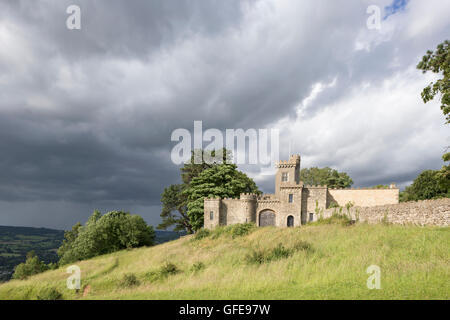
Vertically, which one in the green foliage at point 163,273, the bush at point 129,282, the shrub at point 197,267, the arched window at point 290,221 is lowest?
the bush at point 129,282

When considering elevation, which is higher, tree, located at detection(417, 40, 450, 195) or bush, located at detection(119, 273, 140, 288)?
tree, located at detection(417, 40, 450, 195)

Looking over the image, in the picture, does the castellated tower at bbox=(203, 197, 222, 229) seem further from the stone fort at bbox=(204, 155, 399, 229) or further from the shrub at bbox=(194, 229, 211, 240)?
the shrub at bbox=(194, 229, 211, 240)

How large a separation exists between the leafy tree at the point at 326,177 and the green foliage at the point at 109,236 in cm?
3320

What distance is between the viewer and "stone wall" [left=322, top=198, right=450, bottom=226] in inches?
648

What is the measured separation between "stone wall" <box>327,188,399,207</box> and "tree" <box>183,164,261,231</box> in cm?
1356

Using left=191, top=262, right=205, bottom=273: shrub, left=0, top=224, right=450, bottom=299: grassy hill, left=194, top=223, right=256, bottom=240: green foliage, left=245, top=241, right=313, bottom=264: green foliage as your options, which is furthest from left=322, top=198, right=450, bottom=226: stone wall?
left=191, top=262, right=205, bottom=273: shrub

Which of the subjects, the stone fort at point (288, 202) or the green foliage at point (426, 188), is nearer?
the stone fort at point (288, 202)

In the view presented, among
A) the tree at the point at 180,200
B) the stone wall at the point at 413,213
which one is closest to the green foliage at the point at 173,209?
the tree at the point at 180,200

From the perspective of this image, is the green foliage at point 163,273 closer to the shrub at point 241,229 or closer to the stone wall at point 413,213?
the shrub at point 241,229

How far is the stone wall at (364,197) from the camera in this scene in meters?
29.9

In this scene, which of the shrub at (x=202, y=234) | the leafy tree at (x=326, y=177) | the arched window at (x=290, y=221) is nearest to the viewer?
the shrub at (x=202, y=234)
